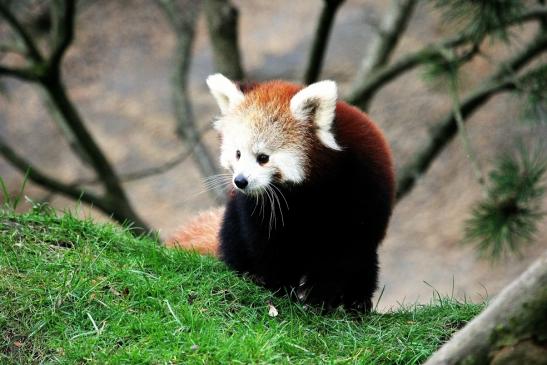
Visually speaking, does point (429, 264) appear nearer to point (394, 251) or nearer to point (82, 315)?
point (394, 251)

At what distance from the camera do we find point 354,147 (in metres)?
3.81

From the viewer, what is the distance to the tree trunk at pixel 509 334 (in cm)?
246

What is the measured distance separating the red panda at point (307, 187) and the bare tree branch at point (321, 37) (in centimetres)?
218

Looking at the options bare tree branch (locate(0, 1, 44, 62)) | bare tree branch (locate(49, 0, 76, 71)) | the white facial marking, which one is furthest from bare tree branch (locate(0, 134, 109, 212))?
the white facial marking

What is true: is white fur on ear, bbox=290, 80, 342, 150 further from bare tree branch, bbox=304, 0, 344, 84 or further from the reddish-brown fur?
bare tree branch, bbox=304, 0, 344, 84

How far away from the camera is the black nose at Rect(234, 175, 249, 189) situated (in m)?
3.62

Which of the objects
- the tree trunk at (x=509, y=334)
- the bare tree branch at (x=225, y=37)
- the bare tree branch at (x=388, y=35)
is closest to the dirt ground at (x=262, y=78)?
the bare tree branch at (x=388, y=35)

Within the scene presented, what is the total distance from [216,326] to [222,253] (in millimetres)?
895

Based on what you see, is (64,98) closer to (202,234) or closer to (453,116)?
(202,234)

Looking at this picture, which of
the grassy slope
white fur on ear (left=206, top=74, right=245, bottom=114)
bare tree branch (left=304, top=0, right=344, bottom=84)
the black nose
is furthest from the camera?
bare tree branch (left=304, top=0, right=344, bottom=84)

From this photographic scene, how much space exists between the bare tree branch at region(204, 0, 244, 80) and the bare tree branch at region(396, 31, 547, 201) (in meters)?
1.90

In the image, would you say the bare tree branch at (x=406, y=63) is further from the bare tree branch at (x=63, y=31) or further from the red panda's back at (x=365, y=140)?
the bare tree branch at (x=63, y=31)

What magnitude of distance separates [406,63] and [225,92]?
9.88 ft

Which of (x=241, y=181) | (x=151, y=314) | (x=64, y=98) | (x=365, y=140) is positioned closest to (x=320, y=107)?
(x=365, y=140)
